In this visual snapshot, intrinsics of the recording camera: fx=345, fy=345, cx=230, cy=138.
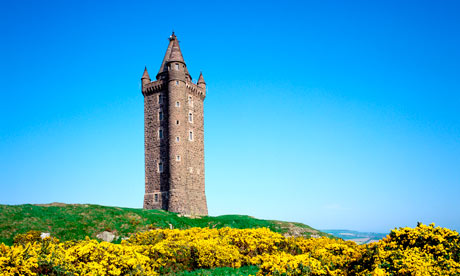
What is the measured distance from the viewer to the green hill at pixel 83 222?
82.2ft

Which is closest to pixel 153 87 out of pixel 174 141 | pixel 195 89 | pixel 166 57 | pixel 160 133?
pixel 166 57

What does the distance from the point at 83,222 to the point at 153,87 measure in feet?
76.8

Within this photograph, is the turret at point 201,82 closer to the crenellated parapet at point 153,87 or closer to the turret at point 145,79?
A: the crenellated parapet at point 153,87

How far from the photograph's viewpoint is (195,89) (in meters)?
48.3

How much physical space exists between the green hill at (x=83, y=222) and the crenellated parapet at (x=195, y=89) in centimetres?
1822

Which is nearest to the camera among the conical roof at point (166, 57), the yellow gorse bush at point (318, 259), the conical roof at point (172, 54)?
the yellow gorse bush at point (318, 259)

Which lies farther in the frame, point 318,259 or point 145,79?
point 145,79

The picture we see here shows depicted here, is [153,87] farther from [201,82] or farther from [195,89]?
[201,82]

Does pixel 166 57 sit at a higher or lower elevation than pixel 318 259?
higher

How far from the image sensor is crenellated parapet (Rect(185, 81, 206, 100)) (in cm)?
4700

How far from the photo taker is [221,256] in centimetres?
1459

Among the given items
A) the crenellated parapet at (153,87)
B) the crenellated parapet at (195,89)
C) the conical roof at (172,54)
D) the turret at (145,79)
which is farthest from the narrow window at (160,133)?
the conical roof at (172,54)

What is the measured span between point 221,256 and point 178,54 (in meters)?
36.2

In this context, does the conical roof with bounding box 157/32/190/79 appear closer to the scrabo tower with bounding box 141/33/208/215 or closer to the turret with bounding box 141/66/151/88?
the scrabo tower with bounding box 141/33/208/215
